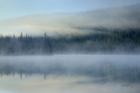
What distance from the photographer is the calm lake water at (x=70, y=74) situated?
153 centimetres

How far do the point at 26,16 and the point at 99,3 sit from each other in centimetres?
38

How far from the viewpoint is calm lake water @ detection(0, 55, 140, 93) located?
153 centimetres

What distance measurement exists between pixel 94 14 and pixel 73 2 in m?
0.13

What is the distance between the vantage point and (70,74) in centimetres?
156

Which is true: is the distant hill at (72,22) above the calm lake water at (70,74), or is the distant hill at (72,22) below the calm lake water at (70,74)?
above

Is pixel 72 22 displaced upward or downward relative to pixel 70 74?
upward

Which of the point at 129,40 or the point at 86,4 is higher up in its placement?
the point at 86,4

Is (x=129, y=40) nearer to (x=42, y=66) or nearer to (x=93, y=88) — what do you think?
(x=93, y=88)

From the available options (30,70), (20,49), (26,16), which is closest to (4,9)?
(26,16)

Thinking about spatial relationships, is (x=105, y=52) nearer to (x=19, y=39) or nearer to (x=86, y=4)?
(x=86, y=4)

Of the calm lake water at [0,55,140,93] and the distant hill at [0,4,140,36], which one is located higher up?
the distant hill at [0,4,140,36]

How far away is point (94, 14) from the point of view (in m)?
1.55

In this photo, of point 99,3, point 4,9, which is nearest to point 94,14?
point 99,3

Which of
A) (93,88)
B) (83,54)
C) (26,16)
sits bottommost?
(93,88)
